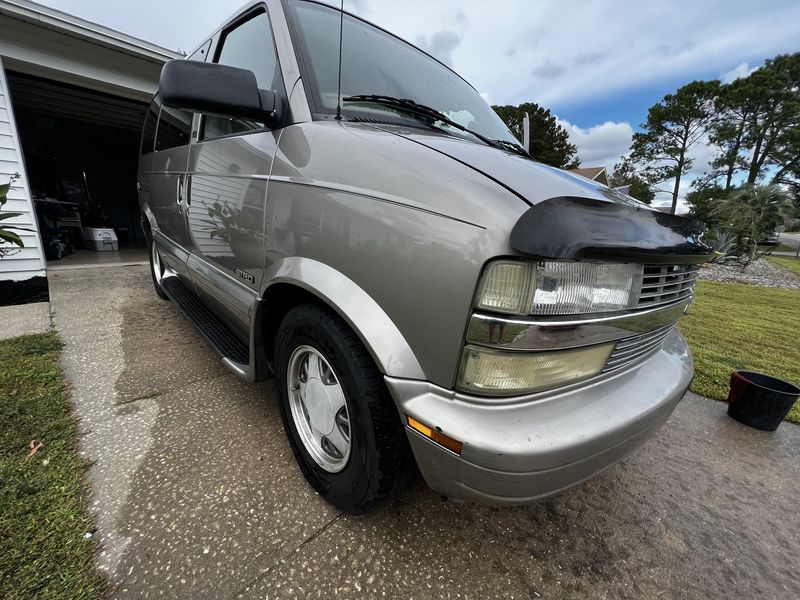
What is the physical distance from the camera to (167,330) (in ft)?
10.6

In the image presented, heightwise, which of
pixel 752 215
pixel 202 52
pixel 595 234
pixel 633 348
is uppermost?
pixel 202 52

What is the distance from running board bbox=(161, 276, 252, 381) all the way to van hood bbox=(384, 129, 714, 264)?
1.36 meters

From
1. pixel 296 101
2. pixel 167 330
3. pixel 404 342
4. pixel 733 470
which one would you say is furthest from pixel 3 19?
pixel 733 470

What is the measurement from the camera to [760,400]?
2.37m

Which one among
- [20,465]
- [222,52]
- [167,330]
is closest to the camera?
[20,465]

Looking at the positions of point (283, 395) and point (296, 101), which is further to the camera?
point (283, 395)

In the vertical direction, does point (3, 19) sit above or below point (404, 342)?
above

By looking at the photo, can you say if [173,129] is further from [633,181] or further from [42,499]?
[633,181]

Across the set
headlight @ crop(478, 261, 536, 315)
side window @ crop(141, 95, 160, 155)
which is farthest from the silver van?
side window @ crop(141, 95, 160, 155)

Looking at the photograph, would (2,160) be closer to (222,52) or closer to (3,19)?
(3,19)

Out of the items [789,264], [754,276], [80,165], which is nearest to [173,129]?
[80,165]

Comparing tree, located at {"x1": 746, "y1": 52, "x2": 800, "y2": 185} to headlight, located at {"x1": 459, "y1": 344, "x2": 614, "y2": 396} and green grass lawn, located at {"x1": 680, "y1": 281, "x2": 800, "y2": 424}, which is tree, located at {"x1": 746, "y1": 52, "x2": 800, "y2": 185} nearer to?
green grass lawn, located at {"x1": 680, "y1": 281, "x2": 800, "y2": 424}

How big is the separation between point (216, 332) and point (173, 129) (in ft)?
5.64

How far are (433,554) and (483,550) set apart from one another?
0.20 metres
